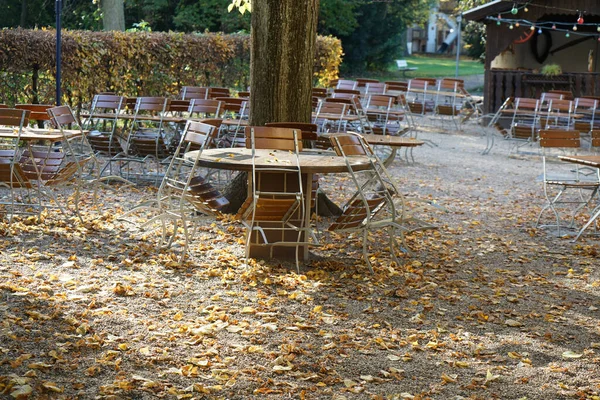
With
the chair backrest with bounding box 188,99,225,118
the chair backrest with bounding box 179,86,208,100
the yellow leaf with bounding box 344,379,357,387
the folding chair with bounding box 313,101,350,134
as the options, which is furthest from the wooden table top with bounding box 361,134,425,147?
the yellow leaf with bounding box 344,379,357,387

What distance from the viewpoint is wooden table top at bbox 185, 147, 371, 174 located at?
21.3 feet

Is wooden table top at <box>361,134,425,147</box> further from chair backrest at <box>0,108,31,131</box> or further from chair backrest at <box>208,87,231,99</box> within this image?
chair backrest at <box>208,87,231,99</box>

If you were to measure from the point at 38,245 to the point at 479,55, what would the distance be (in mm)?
27668

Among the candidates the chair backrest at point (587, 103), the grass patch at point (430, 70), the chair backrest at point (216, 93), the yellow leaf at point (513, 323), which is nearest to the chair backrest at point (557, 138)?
the yellow leaf at point (513, 323)

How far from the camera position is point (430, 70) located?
45.2m

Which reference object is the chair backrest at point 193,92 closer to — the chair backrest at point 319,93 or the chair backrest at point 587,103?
the chair backrest at point 319,93

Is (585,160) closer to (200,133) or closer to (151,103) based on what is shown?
(200,133)

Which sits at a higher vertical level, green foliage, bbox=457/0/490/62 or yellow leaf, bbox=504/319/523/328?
green foliage, bbox=457/0/490/62

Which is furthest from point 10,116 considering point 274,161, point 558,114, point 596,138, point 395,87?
point 395,87

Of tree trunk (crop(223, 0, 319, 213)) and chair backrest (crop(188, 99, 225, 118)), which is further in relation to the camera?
chair backrest (crop(188, 99, 225, 118))

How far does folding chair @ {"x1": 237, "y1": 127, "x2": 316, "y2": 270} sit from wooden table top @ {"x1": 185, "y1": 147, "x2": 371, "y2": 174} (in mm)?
52

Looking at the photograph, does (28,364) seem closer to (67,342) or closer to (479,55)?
(67,342)

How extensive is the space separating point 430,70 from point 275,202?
3978cm

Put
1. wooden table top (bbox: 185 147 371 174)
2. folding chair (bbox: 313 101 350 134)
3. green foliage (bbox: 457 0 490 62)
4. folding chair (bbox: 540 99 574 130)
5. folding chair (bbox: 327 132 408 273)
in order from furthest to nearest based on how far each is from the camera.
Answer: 1. green foliage (bbox: 457 0 490 62)
2. folding chair (bbox: 540 99 574 130)
3. folding chair (bbox: 313 101 350 134)
4. folding chair (bbox: 327 132 408 273)
5. wooden table top (bbox: 185 147 371 174)
